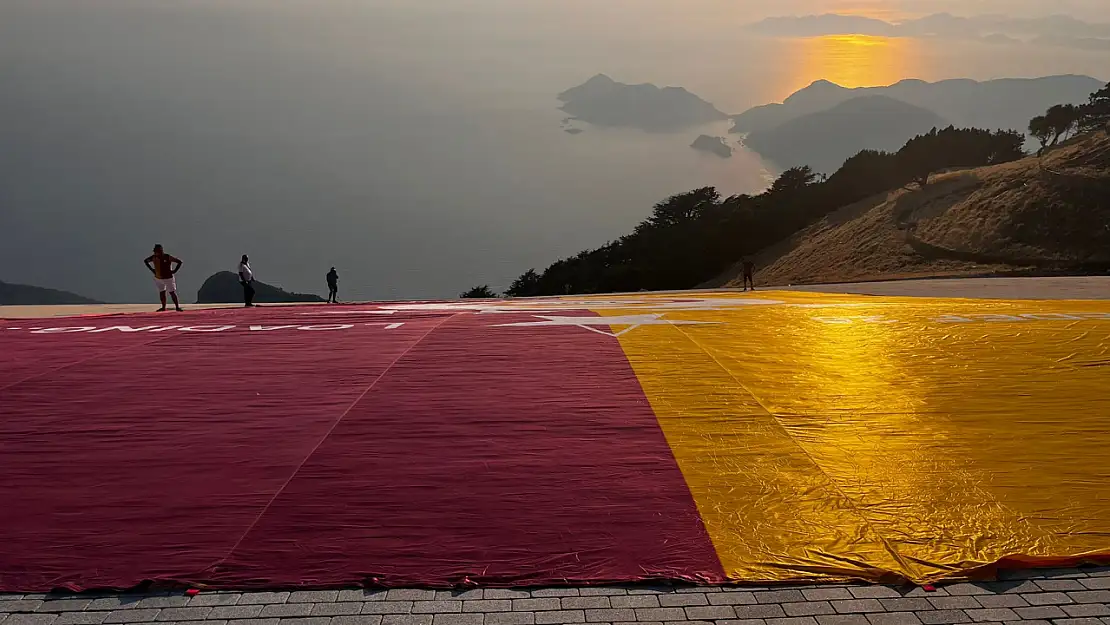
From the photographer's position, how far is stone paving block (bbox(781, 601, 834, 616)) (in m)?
3.34

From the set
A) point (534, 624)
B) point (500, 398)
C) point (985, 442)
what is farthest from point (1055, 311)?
point (534, 624)

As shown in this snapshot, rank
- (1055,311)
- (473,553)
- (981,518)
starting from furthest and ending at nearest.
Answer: (1055,311)
(981,518)
(473,553)

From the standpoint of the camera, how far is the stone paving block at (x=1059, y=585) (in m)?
3.52

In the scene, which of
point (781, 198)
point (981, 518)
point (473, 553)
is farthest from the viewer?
point (781, 198)

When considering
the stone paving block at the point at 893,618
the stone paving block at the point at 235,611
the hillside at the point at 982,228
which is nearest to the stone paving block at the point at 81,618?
the stone paving block at the point at 235,611

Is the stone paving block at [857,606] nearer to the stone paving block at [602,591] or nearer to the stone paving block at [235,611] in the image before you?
the stone paving block at [602,591]

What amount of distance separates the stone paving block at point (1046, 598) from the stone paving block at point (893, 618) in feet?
1.80

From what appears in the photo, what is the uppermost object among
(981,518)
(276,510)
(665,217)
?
(665,217)

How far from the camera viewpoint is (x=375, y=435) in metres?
5.75

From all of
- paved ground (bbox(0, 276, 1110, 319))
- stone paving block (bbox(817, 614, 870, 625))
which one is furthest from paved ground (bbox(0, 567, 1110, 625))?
paved ground (bbox(0, 276, 1110, 319))

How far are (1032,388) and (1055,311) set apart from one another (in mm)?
6930

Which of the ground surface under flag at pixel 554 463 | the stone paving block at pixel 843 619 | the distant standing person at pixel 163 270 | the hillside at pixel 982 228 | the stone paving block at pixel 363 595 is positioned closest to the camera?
the stone paving block at pixel 843 619

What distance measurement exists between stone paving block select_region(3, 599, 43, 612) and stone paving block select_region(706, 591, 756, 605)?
111 inches

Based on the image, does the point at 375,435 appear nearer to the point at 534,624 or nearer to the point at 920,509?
the point at 534,624
